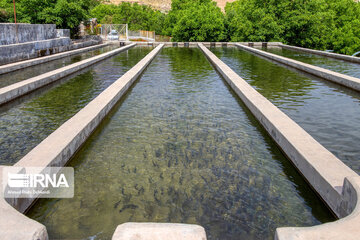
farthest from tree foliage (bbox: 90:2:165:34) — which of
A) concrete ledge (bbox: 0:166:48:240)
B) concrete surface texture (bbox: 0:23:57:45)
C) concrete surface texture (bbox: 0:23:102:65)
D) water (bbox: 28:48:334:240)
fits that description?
concrete ledge (bbox: 0:166:48:240)

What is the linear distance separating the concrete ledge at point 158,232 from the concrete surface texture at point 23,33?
17.3m

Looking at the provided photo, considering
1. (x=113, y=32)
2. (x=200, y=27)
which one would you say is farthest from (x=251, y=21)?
(x=113, y=32)

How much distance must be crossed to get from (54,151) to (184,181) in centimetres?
209

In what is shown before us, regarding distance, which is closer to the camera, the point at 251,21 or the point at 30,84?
the point at 30,84

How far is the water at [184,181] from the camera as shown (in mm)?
3826

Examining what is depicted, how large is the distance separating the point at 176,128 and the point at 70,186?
116 inches

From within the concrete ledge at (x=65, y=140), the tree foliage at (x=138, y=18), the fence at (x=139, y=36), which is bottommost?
the concrete ledge at (x=65, y=140)

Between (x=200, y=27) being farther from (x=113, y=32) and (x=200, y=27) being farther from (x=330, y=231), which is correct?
(x=330, y=231)

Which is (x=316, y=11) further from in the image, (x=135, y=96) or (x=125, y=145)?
(x=125, y=145)

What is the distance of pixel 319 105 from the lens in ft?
29.0

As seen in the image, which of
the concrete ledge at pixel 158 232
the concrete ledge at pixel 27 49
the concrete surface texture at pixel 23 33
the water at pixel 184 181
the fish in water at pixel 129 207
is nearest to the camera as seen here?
the concrete ledge at pixel 158 232

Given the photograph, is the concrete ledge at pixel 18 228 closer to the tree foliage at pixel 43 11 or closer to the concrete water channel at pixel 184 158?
the concrete water channel at pixel 184 158

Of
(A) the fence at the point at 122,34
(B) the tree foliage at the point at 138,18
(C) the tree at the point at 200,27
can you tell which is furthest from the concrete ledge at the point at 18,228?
(B) the tree foliage at the point at 138,18

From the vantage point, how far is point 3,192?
3658 mm
